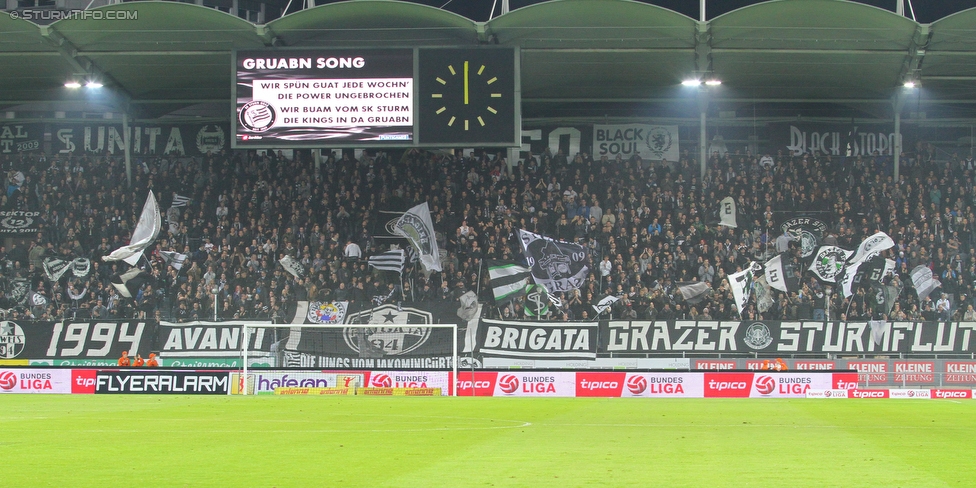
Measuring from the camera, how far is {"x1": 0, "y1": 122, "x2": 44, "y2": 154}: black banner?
41.0 metres

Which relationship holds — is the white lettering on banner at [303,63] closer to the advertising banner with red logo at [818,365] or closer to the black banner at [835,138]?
the advertising banner with red logo at [818,365]

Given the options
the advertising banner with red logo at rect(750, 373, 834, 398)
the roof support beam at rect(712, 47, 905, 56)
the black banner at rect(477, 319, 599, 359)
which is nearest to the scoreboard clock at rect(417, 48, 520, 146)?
the black banner at rect(477, 319, 599, 359)

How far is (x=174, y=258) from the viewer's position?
33719mm

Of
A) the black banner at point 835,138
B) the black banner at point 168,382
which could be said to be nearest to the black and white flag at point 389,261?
the black banner at point 168,382

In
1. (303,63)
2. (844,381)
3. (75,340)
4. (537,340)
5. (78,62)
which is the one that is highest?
(78,62)

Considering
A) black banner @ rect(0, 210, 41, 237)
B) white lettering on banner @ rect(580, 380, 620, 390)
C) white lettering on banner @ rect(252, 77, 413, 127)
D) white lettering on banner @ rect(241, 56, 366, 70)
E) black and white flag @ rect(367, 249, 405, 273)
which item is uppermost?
white lettering on banner @ rect(241, 56, 366, 70)

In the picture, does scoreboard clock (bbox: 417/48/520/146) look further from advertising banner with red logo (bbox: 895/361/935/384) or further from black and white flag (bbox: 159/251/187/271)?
advertising banner with red logo (bbox: 895/361/935/384)

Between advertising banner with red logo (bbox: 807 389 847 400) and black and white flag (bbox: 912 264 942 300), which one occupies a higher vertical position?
black and white flag (bbox: 912 264 942 300)

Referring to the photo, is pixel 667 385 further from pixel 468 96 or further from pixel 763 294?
pixel 468 96

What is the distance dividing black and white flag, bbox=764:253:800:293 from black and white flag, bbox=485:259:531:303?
769cm

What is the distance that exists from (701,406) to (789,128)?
21.0m

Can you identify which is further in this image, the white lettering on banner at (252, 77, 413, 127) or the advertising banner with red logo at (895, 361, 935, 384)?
the advertising banner with red logo at (895, 361, 935, 384)

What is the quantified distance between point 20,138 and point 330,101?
773 inches

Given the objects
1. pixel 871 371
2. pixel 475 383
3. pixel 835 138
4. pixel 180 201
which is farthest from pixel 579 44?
pixel 180 201
